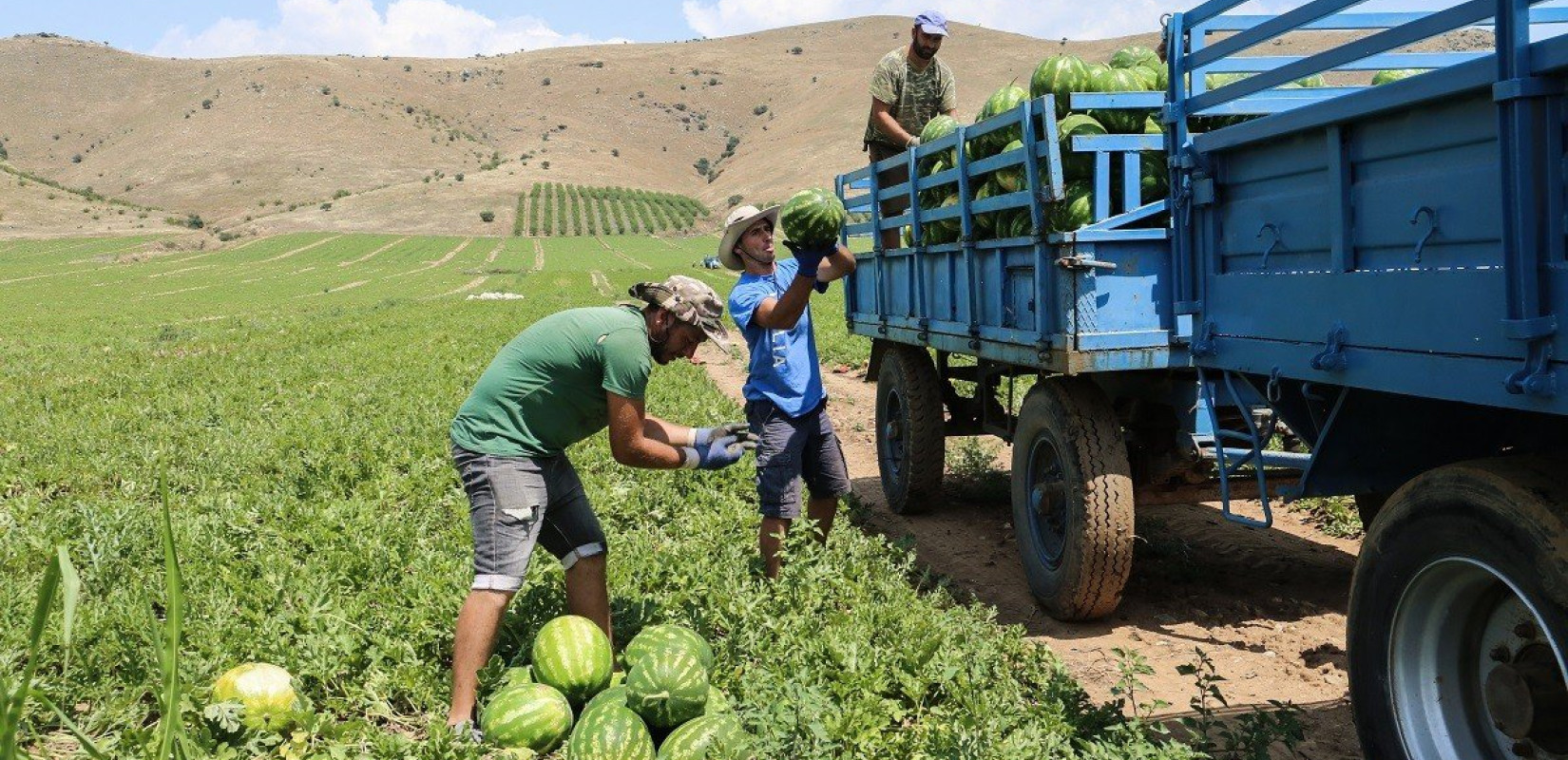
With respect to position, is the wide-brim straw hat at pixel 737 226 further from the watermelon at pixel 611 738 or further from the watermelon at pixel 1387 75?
the watermelon at pixel 1387 75

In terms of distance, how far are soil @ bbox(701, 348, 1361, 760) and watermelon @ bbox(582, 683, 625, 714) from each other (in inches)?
84.2

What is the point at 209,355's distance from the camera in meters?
19.6

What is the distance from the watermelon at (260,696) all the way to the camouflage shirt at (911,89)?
18.9 ft

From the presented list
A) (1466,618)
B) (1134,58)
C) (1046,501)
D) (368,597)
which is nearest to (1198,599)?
(1046,501)

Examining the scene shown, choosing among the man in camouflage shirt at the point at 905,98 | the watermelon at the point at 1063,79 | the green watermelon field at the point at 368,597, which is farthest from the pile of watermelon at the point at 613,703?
the man in camouflage shirt at the point at 905,98

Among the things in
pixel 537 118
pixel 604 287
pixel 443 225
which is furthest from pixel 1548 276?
pixel 537 118

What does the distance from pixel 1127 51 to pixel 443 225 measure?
97101 millimetres

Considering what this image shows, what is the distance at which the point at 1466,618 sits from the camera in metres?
3.29

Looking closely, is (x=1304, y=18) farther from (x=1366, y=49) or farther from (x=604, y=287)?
(x=604, y=287)

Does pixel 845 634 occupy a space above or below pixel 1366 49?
below

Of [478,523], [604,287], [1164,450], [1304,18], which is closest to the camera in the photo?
[1304,18]

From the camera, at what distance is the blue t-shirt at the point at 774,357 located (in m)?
5.90

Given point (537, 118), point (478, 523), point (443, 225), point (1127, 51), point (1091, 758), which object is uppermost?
point (537, 118)

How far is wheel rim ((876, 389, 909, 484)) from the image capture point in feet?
28.3
